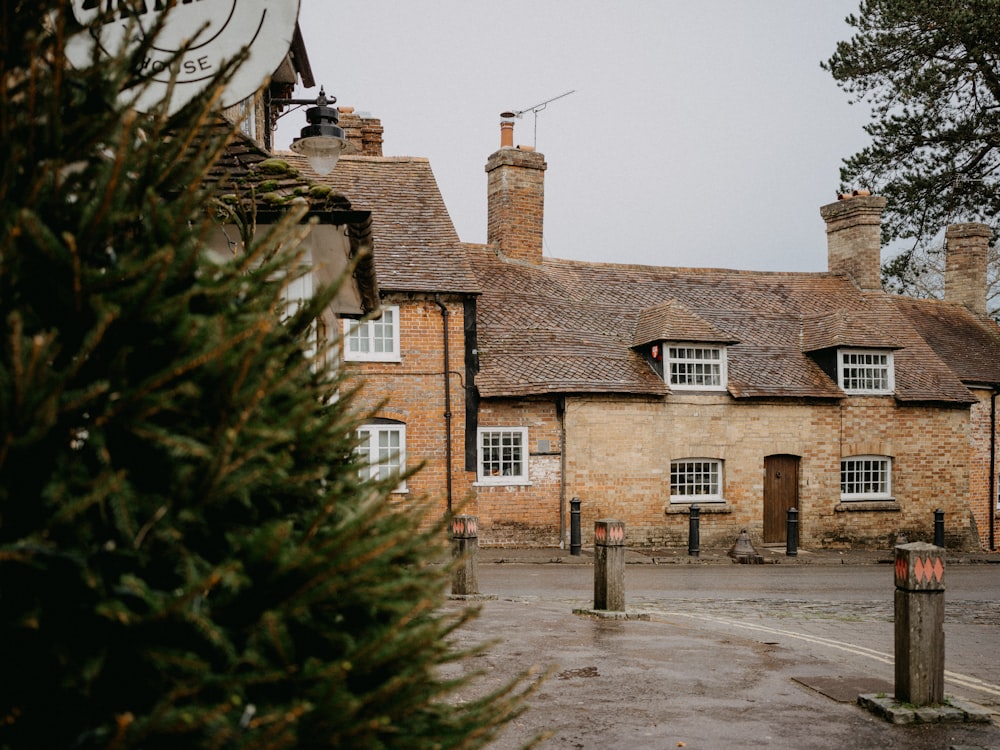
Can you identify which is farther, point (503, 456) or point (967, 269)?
point (967, 269)

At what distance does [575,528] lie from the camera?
2222 centimetres

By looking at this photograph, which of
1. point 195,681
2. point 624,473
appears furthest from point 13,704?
point 624,473

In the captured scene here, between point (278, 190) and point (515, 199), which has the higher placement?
point (515, 199)

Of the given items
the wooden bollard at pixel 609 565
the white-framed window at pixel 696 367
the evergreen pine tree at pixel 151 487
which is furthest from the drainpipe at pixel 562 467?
the evergreen pine tree at pixel 151 487

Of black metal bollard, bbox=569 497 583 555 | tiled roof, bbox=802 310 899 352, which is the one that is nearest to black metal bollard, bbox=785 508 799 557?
black metal bollard, bbox=569 497 583 555

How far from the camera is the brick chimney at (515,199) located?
87.5ft

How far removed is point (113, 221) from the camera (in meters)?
2.02

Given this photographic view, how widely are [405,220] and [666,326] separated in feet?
22.5

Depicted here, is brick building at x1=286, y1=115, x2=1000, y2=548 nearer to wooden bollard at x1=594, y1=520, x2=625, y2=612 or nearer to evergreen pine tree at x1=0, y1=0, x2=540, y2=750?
wooden bollard at x1=594, y1=520, x2=625, y2=612

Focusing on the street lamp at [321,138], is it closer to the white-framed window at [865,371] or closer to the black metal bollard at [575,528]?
the black metal bollard at [575,528]

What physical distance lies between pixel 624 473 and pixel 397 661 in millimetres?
22048

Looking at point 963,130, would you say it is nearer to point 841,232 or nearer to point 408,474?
point 841,232

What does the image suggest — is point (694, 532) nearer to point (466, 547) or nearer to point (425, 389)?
point (425, 389)

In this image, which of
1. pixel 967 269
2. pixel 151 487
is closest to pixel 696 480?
pixel 967 269
